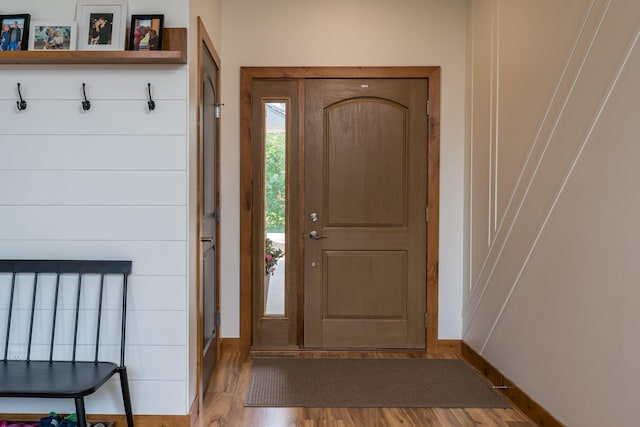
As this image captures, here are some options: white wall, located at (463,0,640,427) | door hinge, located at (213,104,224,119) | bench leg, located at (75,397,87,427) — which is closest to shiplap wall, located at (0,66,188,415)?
bench leg, located at (75,397,87,427)

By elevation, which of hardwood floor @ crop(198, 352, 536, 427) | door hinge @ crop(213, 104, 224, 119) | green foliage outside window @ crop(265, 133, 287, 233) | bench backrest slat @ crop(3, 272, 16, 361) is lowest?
hardwood floor @ crop(198, 352, 536, 427)

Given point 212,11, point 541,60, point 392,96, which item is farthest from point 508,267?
point 212,11

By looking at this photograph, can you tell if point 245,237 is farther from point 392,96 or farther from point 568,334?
point 568,334

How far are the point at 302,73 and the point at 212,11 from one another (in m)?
0.76

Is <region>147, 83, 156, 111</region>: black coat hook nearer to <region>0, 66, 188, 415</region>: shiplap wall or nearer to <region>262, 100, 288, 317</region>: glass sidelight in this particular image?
<region>0, 66, 188, 415</region>: shiplap wall

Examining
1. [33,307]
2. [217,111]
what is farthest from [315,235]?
[33,307]

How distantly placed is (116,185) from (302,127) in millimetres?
1601

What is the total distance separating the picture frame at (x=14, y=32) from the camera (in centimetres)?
225

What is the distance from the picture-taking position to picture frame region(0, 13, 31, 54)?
88.7 inches

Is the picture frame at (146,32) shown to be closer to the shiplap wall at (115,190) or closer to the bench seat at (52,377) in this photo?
the shiplap wall at (115,190)

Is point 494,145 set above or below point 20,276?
above

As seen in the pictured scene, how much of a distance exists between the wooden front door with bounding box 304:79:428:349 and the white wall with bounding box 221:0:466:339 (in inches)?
6.9

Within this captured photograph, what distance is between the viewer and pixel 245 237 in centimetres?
361

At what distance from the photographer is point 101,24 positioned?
2240mm
